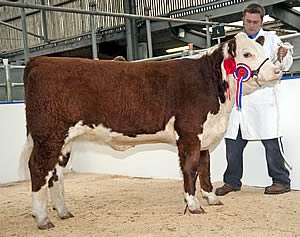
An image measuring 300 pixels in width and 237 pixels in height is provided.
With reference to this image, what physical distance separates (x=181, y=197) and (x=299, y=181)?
1116 millimetres

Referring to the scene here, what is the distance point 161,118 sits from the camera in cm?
384

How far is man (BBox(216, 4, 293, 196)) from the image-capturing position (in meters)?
4.36

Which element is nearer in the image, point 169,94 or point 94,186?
point 169,94

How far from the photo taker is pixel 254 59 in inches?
151

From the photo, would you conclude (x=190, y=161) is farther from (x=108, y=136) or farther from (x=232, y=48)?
(x=232, y=48)

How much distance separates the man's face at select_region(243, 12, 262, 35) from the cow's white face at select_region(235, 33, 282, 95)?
512 millimetres

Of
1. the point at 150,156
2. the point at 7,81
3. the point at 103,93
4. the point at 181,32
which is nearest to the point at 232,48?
the point at 103,93

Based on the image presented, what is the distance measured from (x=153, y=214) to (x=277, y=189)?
126 cm

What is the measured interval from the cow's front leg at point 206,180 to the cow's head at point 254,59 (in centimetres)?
76

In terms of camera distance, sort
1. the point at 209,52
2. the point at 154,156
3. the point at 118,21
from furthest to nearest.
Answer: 1. the point at 118,21
2. the point at 154,156
3. the point at 209,52

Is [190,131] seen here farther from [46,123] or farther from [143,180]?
[143,180]

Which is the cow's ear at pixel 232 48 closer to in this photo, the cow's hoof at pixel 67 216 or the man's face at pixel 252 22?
the man's face at pixel 252 22

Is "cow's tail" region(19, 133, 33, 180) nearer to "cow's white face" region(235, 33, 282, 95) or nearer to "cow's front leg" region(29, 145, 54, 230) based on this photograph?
"cow's front leg" region(29, 145, 54, 230)

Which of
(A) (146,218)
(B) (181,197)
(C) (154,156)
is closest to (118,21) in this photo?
(C) (154,156)
